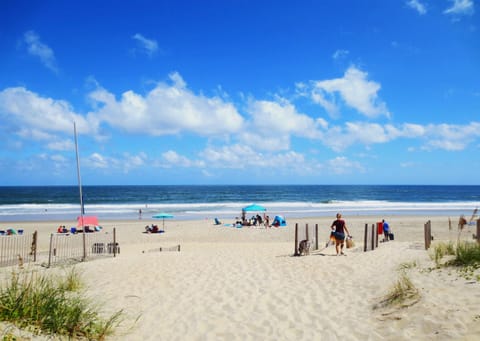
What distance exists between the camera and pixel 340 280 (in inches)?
337

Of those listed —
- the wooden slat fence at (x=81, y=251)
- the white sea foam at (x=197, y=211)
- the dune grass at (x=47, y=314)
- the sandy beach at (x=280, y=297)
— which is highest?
the dune grass at (x=47, y=314)

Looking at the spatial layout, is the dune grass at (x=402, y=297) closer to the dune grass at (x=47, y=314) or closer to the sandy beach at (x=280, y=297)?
the sandy beach at (x=280, y=297)

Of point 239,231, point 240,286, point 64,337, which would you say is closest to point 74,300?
point 64,337

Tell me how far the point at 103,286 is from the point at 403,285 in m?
7.03

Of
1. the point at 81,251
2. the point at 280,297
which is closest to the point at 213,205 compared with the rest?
the point at 81,251

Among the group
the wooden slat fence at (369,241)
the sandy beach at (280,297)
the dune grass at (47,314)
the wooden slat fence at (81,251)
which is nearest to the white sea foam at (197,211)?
the wooden slat fence at (81,251)

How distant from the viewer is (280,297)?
736 cm

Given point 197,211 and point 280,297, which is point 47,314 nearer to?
point 280,297

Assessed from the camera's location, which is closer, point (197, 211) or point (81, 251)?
point (81, 251)

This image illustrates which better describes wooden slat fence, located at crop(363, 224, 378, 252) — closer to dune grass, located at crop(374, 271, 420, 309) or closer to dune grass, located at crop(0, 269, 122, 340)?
dune grass, located at crop(374, 271, 420, 309)

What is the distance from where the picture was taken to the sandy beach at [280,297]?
544 cm

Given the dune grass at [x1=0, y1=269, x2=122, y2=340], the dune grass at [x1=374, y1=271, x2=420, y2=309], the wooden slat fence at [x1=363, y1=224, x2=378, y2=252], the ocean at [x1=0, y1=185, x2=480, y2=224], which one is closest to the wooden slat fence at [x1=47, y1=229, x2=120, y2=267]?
the dune grass at [x1=0, y1=269, x2=122, y2=340]

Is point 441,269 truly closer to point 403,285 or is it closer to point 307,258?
point 403,285

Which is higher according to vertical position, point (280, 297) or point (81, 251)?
point (280, 297)
